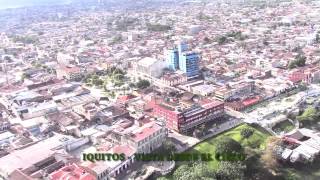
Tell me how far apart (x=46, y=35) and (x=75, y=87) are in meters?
32.2

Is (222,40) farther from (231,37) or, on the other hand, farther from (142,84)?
(142,84)

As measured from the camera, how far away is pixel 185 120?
21.3 metres

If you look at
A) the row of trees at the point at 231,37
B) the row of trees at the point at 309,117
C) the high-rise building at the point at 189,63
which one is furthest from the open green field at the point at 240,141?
the row of trees at the point at 231,37

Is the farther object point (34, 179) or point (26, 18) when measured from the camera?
point (26, 18)

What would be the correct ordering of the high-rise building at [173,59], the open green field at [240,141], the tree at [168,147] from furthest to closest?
the high-rise building at [173,59]
the open green field at [240,141]
the tree at [168,147]

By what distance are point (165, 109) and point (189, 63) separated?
10083 millimetres

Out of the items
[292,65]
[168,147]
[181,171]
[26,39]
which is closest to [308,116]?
[168,147]

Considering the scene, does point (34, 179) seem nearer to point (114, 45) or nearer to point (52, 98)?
point (52, 98)

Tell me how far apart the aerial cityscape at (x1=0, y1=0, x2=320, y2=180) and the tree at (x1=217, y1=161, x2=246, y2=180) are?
0.14 ft

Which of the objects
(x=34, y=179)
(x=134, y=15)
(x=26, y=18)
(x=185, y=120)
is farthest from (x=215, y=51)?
(x=26, y=18)

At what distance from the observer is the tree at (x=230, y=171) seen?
15656 millimetres

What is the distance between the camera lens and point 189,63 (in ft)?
103

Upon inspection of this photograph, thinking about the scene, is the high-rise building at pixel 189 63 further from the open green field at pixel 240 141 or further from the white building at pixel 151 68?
the open green field at pixel 240 141

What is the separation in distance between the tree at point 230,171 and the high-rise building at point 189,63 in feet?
51.8
